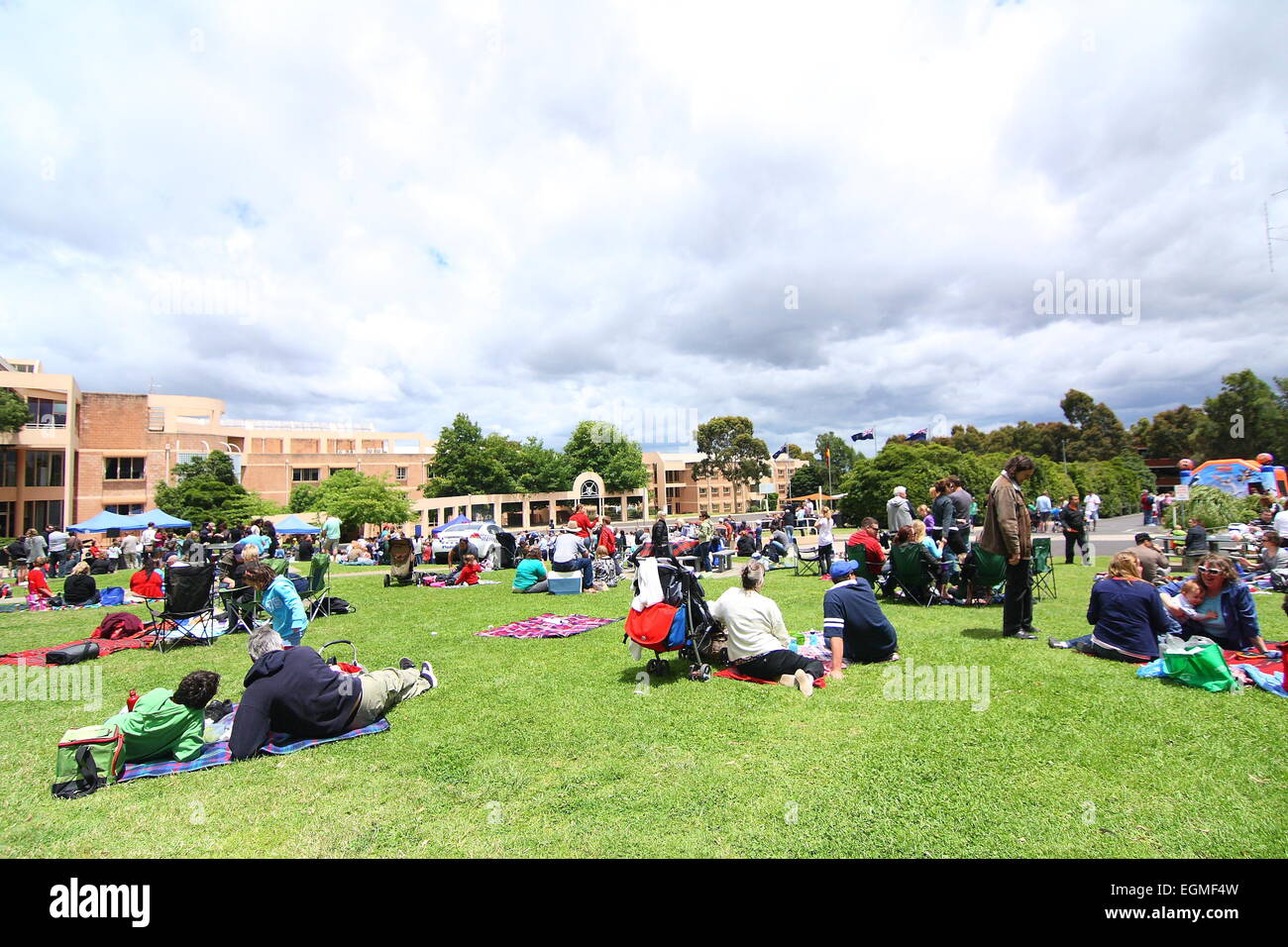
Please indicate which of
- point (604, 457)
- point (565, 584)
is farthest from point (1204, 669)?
point (604, 457)

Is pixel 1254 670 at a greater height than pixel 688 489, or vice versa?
pixel 688 489

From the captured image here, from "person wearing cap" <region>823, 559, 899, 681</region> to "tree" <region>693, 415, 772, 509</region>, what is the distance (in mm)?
77024

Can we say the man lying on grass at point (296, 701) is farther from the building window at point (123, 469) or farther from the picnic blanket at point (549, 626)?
the building window at point (123, 469)

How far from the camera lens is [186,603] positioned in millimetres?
8938

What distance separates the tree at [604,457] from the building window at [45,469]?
4087 centimetres

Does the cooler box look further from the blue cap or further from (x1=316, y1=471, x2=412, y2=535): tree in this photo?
(x1=316, y1=471, x2=412, y2=535): tree

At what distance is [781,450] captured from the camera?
117 m

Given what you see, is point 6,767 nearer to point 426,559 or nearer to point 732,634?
point 732,634

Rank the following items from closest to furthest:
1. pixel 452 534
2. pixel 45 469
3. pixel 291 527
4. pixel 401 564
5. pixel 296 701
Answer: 1. pixel 296 701
2. pixel 401 564
3. pixel 452 534
4. pixel 291 527
5. pixel 45 469

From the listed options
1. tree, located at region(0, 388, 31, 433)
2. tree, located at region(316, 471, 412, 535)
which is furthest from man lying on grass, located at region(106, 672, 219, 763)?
tree, located at region(0, 388, 31, 433)

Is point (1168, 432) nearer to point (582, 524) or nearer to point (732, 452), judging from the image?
point (732, 452)

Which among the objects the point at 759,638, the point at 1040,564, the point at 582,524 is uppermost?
the point at 582,524

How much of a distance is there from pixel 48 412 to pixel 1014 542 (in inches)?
2156
